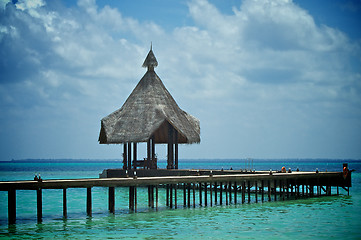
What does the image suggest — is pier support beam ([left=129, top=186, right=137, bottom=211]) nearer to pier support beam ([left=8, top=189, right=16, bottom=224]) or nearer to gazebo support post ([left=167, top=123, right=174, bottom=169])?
pier support beam ([left=8, top=189, right=16, bottom=224])

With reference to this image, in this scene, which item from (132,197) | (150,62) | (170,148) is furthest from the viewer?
(150,62)

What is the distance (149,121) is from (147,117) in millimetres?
496

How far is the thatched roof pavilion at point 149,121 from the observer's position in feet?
129

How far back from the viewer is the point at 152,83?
42781 millimetres

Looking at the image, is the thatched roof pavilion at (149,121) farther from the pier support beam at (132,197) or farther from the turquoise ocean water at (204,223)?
the pier support beam at (132,197)

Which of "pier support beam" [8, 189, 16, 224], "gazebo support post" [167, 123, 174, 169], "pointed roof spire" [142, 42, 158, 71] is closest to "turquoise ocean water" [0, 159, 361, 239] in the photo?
"pier support beam" [8, 189, 16, 224]

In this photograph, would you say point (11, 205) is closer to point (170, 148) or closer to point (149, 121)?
point (149, 121)

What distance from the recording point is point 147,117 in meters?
39.8

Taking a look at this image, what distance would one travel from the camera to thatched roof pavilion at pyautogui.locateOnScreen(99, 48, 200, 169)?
39.3 m

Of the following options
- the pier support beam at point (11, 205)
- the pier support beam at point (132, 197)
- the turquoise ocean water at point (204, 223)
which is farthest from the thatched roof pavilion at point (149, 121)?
the pier support beam at point (11, 205)

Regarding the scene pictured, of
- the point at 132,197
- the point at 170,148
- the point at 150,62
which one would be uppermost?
the point at 150,62

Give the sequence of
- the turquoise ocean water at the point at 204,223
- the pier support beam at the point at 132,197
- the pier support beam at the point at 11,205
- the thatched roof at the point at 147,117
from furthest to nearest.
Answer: the thatched roof at the point at 147,117 < the pier support beam at the point at 132,197 < the pier support beam at the point at 11,205 < the turquoise ocean water at the point at 204,223

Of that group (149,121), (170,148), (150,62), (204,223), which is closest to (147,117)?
(149,121)

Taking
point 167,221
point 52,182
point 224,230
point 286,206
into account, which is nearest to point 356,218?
point 286,206
